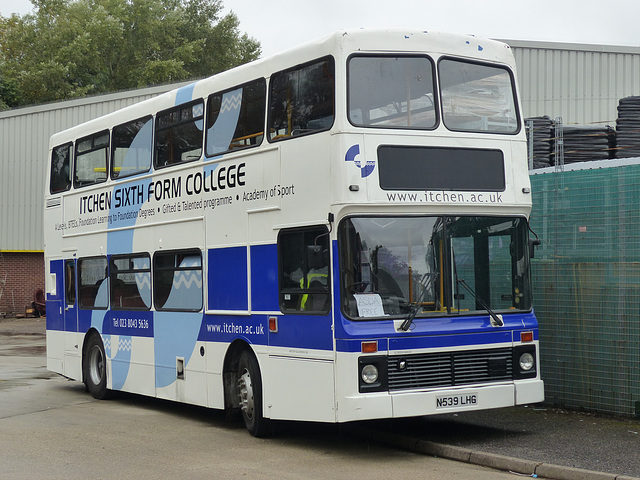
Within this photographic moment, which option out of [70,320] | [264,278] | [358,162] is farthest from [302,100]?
[70,320]

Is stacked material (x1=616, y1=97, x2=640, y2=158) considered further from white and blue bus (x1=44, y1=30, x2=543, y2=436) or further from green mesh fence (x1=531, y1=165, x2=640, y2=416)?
white and blue bus (x1=44, y1=30, x2=543, y2=436)

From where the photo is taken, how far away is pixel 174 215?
43.5 feet

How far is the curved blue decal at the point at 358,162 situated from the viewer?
9.78 meters

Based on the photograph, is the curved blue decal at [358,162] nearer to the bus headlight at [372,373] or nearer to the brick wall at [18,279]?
the bus headlight at [372,373]

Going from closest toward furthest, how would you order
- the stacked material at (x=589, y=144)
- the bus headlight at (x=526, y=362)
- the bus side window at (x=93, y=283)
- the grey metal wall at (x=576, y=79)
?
the bus headlight at (x=526, y=362) → the stacked material at (x=589, y=144) → the bus side window at (x=93, y=283) → the grey metal wall at (x=576, y=79)

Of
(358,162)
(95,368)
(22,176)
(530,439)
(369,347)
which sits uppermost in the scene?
(22,176)

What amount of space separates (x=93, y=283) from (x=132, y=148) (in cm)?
262

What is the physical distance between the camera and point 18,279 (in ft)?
128

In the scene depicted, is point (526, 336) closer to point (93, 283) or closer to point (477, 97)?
point (477, 97)

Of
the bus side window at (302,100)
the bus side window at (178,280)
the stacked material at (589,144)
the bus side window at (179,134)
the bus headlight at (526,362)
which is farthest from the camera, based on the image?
the stacked material at (589,144)

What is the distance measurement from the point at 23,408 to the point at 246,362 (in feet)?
15.1

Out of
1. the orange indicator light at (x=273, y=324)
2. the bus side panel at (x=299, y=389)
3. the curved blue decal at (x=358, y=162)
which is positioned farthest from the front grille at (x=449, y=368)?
the curved blue decal at (x=358, y=162)

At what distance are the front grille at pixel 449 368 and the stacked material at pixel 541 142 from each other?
17.1 feet

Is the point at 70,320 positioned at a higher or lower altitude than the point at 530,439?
higher
